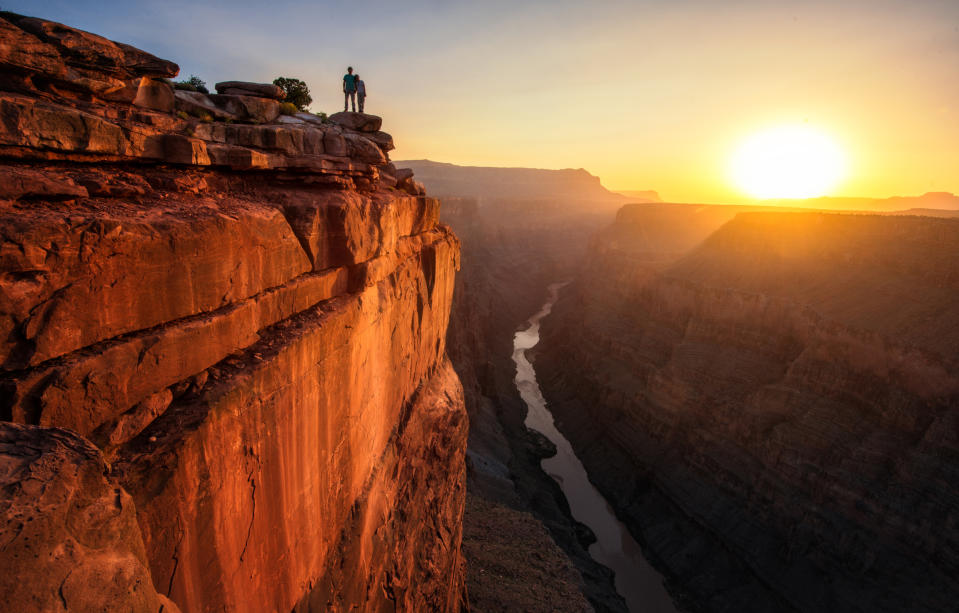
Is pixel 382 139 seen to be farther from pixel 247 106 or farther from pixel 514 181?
pixel 514 181

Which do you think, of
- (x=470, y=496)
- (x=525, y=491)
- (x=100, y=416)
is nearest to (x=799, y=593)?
(x=525, y=491)

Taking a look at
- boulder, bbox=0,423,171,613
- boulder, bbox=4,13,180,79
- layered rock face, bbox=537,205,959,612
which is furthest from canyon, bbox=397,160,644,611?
boulder, bbox=4,13,180,79

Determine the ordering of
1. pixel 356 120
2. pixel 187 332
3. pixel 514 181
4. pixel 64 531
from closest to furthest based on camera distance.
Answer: pixel 64 531, pixel 187 332, pixel 356 120, pixel 514 181

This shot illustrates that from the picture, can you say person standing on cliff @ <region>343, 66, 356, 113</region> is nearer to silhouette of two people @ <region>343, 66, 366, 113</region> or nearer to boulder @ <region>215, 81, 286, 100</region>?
silhouette of two people @ <region>343, 66, 366, 113</region>

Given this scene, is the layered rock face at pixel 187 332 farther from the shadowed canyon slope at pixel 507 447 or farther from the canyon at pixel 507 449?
the shadowed canyon slope at pixel 507 447

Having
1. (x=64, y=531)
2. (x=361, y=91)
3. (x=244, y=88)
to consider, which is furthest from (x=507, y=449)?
(x=64, y=531)

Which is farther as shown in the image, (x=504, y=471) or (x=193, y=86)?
(x=504, y=471)
